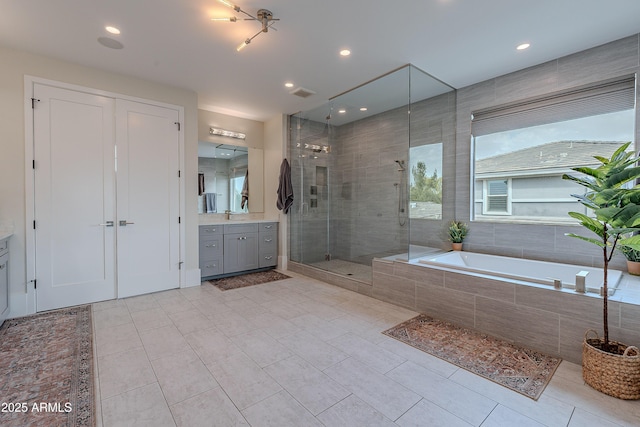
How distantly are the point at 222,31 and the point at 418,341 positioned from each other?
3.21 m

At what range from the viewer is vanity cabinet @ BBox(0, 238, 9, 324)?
8.53 ft

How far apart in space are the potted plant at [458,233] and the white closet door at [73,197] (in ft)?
14.0

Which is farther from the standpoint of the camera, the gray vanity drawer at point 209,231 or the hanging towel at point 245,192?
the hanging towel at point 245,192

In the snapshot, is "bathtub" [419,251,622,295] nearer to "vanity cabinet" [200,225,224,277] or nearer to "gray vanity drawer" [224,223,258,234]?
"gray vanity drawer" [224,223,258,234]

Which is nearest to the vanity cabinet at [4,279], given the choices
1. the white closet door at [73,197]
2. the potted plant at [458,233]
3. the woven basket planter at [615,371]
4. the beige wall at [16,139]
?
the beige wall at [16,139]

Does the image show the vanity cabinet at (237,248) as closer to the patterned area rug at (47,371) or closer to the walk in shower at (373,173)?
the walk in shower at (373,173)

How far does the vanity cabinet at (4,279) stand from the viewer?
8.53ft

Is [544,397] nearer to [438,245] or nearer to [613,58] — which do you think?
[438,245]

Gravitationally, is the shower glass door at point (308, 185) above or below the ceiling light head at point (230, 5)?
below

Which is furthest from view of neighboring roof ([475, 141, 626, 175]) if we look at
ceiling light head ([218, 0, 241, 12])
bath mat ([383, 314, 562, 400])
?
ceiling light head ([218, 0, 241, 12])

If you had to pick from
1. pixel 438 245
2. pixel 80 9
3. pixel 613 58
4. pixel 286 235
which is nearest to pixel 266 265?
pixel 286 235

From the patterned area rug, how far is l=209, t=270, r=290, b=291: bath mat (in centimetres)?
152

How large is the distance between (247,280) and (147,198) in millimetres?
1792

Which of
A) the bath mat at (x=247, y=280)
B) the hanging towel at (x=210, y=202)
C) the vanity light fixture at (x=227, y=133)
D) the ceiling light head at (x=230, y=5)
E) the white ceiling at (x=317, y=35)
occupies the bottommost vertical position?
the bath mat at (x=247, y=280)
